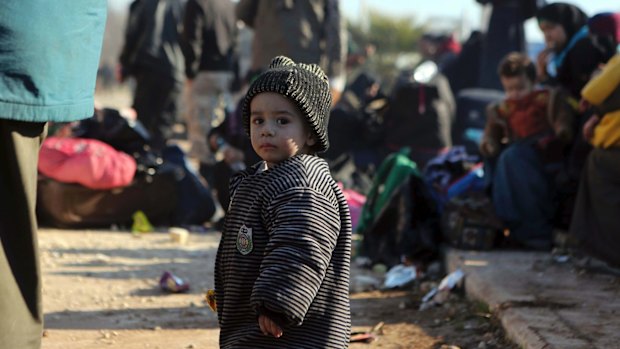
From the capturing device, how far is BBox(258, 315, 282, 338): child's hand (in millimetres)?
3121

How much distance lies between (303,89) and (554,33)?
15.6ft


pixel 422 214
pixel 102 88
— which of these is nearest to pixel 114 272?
pixel 422 214

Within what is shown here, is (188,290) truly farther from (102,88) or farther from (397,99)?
(102,88)

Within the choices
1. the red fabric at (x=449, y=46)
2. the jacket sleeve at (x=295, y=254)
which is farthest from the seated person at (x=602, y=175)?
the red fabric at (x=449, y=46)

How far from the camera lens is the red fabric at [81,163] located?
881 cm

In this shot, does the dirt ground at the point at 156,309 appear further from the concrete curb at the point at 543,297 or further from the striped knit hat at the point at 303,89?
the striped knit hat at the point at 303,89

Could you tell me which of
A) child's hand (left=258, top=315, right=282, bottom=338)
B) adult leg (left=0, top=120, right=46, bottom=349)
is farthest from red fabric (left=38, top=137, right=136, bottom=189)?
child's hand (left=258, top=315, right=282, bottom=338)

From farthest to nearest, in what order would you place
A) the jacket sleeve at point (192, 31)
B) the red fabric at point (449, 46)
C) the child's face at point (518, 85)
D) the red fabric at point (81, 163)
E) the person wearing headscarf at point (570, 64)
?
the red fabric at point (449, 46), the jacket sleeve at point (192, 31), the red fabric at point (81, 163), the child's face at point (518, 85), the person wearing headscarf at point (570, 64)

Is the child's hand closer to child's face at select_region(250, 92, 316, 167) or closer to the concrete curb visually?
child's face at select_region(250, 92, 316, 167)

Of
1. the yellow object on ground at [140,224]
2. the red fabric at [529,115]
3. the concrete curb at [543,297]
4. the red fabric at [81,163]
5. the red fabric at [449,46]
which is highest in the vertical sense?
the red fabric at [529,115]

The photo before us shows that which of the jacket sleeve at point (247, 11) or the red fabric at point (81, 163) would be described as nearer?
the red fabric at point (81, 163)

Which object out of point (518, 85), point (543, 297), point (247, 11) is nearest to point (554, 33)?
point (518, 85)

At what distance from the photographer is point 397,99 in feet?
34.1

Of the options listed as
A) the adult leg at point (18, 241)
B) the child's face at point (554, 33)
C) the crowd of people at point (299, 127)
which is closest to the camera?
the crowd of people at point (299, 127)
